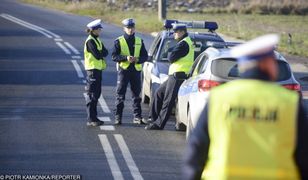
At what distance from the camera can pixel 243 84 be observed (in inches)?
163

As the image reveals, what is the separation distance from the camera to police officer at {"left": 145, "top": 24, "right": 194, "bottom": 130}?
12992 mm

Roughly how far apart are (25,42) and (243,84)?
27303 mm

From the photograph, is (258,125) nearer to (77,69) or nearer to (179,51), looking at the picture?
(179,51)

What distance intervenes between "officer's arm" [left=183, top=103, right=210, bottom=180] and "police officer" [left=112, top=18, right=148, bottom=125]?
357 inches

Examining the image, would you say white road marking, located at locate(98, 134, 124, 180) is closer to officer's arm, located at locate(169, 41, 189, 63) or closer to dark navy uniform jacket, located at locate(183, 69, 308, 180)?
officer's arm, located at locate(169, 41, 189, 63)

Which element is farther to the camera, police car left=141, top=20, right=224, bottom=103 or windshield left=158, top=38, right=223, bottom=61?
windshield left=158, top=38, right=223, bottom=61

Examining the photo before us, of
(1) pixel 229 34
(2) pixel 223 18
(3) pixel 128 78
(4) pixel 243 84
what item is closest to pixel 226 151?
(4) pixel 243 84

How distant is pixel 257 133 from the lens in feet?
13.4

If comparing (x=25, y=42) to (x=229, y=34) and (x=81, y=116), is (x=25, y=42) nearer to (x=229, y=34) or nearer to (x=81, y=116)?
(x=229, y=34)

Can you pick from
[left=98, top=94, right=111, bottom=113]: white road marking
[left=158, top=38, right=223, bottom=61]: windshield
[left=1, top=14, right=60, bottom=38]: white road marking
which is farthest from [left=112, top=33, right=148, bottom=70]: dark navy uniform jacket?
[left=1, top=14, right=60, bottom=38]: white road marking

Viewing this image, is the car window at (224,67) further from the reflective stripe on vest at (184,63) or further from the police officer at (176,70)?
the reflective stripe on vest at (184,63)

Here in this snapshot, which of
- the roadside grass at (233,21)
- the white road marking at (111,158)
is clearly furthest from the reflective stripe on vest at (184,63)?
the roadside grass at (233,21)

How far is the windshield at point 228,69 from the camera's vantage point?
36.8ft

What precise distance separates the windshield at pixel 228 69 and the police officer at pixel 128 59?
2.52 m
